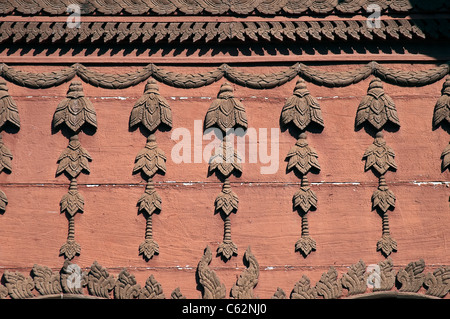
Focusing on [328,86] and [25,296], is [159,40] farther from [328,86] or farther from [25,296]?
[25,296]

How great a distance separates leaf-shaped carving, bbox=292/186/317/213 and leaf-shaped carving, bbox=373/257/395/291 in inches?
26.9

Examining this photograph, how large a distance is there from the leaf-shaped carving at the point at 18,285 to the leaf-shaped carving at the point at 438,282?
3014 millimetres

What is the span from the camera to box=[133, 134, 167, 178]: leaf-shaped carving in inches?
244

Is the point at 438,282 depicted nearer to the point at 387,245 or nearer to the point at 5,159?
the point at 387,245

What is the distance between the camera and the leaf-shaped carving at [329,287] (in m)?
6.00

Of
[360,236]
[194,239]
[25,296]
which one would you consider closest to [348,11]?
[360,236]

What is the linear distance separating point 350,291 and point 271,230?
0.76 metres

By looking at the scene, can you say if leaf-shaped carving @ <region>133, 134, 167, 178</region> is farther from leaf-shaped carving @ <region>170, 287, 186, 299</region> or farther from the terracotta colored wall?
leaf-shaped carving @ <region>170, 287, 186, 299</region>

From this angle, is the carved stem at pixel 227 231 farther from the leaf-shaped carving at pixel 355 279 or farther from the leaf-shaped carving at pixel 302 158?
the leaf-shaped carving at pixel 355 279

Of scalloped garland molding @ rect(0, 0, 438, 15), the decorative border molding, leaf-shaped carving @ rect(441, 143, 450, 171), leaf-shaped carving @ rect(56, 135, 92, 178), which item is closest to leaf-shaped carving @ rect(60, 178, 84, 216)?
leaf-shaped carving @ rect(56, 135, 92, 178)

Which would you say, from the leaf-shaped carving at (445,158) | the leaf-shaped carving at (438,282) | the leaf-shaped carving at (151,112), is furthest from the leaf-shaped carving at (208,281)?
the leaf-shaped carving at (445,158)

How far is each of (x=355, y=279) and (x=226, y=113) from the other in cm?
164

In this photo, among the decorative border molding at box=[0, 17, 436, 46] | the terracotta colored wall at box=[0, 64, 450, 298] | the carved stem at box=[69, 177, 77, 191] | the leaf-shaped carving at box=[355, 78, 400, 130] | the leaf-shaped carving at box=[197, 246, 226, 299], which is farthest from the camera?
the decorative border molding at box=[0, 17, 436, 46]

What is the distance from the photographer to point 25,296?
598cm
